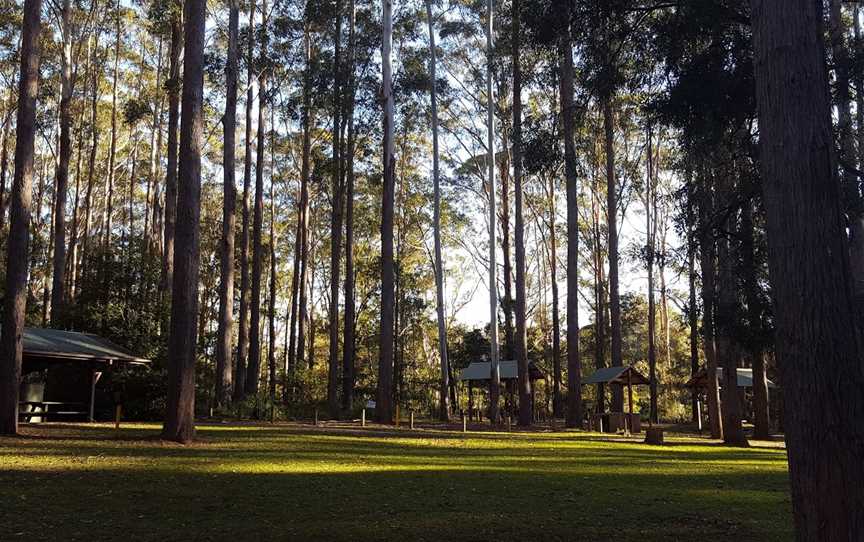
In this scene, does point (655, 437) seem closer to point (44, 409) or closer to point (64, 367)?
point (44, 409)

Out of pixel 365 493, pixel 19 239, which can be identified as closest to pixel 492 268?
pixel 19 239

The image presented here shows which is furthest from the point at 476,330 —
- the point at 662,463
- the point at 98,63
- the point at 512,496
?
the point at 512,496

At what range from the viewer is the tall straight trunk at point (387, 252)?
24.0 meters

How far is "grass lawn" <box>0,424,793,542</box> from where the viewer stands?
248 inches

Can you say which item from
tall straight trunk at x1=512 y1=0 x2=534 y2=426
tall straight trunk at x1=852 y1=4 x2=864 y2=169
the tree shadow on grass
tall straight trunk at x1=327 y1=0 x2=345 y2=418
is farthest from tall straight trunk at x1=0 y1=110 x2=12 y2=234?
tall straight trunk at x1=852 y1=4 x2=864 y2=169

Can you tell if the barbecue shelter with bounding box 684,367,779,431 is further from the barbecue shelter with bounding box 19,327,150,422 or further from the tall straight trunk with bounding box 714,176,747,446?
the barbecue shelter with bounding box 19,327,150,422

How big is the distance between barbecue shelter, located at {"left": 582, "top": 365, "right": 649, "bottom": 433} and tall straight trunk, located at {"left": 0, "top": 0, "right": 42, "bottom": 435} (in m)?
17.4

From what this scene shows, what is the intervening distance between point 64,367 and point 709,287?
20437 millimetres

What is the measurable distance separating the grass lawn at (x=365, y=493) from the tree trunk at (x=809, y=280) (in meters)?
2.71

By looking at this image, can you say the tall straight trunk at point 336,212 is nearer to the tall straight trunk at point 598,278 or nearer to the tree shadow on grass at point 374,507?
→ the tall straight trunk at point 598,278

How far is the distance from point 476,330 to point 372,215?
34.1 feet

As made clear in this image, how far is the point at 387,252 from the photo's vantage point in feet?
81.4

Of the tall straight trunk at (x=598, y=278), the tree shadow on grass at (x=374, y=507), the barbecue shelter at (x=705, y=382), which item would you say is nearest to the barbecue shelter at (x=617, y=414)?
the barbecue shelter at (x=705, y=382)

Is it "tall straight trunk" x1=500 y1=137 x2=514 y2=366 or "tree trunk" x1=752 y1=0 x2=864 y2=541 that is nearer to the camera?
"tree trunk" x1=752 y1=0 x2=864 y2=541
